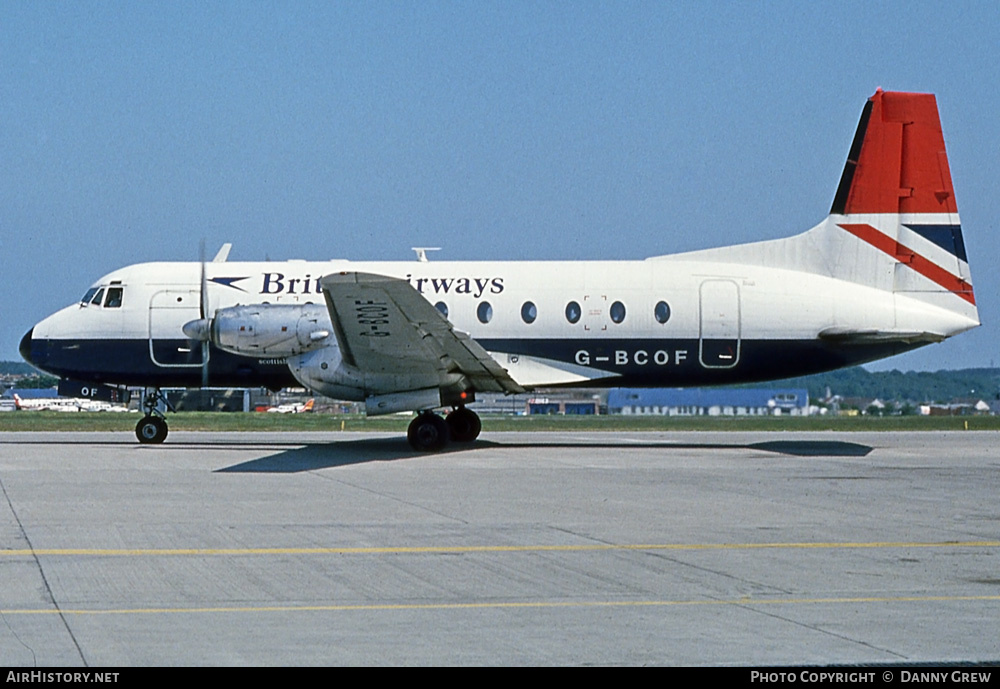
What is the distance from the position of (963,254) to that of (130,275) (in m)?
18.4

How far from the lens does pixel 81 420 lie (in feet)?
149

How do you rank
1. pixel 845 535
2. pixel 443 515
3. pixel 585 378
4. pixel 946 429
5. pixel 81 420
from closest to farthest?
1. pixel 845 535
2. pixel 443 515
3. pixel 585 378
4. pixel 946 429
5. pixel 81 420

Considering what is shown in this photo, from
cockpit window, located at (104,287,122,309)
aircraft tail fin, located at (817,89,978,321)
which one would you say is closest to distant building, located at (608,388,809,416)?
aircraft tail fin, located at (817,89,978,321)

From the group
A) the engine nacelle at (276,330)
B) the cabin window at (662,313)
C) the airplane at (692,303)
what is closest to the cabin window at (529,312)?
the airplane at (692,303)

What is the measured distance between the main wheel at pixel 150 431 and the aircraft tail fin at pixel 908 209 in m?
15.9

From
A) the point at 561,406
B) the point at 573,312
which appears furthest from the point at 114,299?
the point at 561,406

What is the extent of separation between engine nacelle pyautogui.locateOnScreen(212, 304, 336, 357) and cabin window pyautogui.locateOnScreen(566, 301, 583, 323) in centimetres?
511

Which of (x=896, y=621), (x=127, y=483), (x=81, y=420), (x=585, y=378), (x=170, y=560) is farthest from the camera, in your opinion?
(x=81, y=420)

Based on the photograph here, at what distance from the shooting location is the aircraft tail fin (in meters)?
25.3

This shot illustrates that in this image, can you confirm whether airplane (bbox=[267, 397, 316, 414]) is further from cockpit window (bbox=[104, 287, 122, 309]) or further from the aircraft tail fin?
the aircraft tail fin

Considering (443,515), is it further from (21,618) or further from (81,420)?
(81,420)

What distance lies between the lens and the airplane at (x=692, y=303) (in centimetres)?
2512

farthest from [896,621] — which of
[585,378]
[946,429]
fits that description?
[946,429]

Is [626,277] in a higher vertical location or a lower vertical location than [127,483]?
higher
